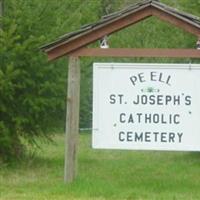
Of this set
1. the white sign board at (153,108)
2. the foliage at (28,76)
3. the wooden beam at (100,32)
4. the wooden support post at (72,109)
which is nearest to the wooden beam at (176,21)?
the wooden beam at (100,32)

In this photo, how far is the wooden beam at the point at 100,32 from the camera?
463 inches

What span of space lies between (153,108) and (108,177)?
206cm

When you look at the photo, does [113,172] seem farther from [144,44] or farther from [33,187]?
[144,44]

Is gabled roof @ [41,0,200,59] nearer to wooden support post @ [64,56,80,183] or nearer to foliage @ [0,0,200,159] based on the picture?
wooden support post @ [64,56,80,183]

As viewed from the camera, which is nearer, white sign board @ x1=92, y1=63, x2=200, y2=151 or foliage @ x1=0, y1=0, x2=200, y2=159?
white sign board @ x1=92, y1=63, x2=200, y2=151

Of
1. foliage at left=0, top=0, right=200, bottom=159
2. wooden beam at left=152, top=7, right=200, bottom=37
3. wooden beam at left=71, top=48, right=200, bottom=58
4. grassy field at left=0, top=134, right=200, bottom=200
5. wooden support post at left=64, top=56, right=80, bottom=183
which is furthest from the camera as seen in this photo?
foliage at left=0, top=0, right=200, bottom=159

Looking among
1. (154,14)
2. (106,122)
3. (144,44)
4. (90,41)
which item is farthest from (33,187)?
(144,44)

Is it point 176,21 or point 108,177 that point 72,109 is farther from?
point 176,21

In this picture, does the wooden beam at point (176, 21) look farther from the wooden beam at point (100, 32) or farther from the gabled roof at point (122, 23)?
the wooden beam at point (100, 32)

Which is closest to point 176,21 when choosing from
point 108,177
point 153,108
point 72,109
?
point 153,108

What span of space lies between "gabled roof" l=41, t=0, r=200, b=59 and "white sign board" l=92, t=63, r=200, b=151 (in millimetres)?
565

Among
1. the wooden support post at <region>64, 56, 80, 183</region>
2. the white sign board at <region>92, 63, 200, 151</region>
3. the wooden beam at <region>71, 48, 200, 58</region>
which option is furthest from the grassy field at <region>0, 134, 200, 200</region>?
the wooden beam at <region>71, 48, 200, 58</region>

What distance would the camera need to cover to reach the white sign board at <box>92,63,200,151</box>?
11.7 metres

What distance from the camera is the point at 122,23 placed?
1180 cm
